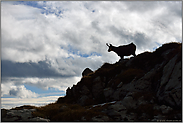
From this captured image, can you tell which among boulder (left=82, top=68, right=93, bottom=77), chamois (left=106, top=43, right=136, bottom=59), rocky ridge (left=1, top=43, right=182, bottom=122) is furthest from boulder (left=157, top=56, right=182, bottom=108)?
boulder (left=82, top=68, right=93, bottom=77)

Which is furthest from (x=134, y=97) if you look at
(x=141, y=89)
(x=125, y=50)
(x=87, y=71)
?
(x=87, y=71)

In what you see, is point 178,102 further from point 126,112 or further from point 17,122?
point 17,122

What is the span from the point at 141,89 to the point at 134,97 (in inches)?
100

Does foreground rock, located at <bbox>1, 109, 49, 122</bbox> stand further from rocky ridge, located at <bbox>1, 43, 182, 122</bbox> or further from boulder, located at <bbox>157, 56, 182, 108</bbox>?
boulder, located at <bbox>157, 56, 182, 108</bbox>

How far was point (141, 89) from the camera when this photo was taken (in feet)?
63.7

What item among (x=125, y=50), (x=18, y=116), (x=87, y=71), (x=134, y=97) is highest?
(x=125, y=50)

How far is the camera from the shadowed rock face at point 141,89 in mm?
14578

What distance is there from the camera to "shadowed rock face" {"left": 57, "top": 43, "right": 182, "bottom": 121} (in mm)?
14578

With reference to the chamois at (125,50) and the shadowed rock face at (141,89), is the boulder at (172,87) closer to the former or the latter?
the shadowed rock face at (141,89)

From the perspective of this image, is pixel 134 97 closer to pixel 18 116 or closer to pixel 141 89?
pixel 141 89

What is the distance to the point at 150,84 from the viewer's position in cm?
1958

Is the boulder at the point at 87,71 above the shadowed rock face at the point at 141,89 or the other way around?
above

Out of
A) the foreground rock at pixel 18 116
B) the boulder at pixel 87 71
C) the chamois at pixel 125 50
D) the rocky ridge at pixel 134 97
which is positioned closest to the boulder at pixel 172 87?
the rocky ridge at pixel 134 97

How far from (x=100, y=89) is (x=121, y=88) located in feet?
16.4
